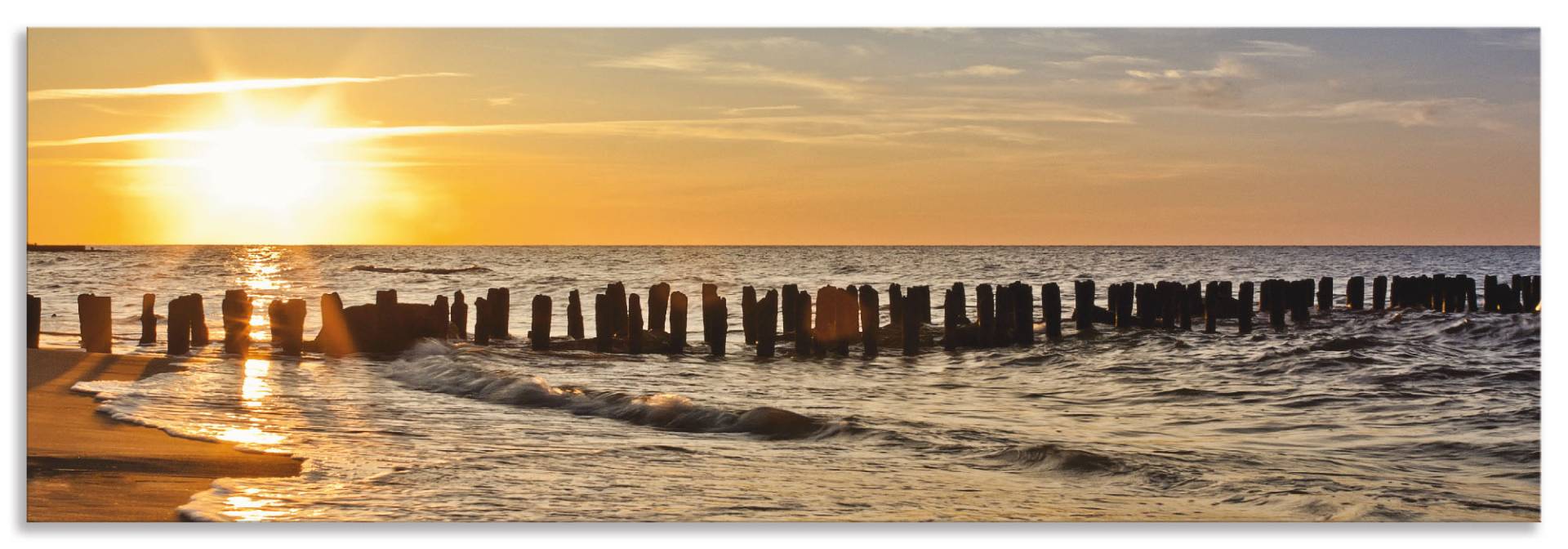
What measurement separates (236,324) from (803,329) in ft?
20.0

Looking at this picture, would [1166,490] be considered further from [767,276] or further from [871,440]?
[767,276]

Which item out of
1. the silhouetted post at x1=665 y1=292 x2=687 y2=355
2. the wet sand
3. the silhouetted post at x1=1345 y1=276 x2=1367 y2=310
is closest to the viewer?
the wet sand

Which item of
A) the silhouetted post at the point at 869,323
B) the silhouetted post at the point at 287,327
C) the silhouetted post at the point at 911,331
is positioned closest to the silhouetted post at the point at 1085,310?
the silhouetted post at the point at 911,331

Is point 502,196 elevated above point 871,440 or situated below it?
above

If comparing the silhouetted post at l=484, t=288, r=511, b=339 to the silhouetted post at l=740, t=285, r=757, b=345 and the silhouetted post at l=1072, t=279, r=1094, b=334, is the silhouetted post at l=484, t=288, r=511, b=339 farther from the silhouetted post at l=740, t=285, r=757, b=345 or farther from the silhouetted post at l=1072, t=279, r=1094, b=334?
the silhouetted post at l=1072, t=279, r=1094, b=334

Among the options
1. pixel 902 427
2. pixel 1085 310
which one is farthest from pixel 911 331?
pixel 902 427

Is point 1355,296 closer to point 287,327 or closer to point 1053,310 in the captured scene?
point 1053,310

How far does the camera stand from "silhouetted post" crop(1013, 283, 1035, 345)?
50.2 ft

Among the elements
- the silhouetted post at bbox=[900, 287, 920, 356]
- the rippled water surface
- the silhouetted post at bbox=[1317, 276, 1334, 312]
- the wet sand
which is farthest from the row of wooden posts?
the wet sand

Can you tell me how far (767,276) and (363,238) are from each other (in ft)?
101

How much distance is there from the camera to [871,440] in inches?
337

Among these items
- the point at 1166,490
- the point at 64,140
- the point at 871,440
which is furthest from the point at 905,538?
the point at 64,140

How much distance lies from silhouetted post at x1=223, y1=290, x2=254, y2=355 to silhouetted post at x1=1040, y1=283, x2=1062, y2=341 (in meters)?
7.74

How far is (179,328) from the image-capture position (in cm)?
1379
